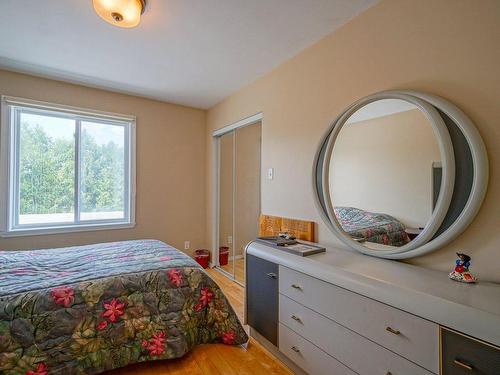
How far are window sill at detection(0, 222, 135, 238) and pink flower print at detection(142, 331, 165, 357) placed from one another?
202 centimetres

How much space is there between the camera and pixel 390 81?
1.61 m

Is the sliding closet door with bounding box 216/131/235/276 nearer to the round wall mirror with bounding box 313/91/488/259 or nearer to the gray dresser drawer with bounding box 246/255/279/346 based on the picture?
the gray dresser drawer with bounding box 246/255/279/346

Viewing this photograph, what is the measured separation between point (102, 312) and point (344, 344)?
4.79 feet

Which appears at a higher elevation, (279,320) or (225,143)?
(225,143)

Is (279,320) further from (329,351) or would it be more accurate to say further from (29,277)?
(29,277)

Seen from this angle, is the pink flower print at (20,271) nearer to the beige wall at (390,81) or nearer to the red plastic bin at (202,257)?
the beige wall at (390,81)

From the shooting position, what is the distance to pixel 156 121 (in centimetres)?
361

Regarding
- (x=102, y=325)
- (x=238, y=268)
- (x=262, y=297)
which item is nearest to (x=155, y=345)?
(x=102, y=325)

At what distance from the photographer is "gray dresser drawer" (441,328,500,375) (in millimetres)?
877

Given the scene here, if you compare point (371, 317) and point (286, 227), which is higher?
point (286, 227)

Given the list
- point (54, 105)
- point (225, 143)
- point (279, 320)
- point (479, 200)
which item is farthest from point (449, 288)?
point (54, 105)

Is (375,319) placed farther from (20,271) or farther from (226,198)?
(226,198)

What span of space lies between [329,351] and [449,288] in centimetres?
72

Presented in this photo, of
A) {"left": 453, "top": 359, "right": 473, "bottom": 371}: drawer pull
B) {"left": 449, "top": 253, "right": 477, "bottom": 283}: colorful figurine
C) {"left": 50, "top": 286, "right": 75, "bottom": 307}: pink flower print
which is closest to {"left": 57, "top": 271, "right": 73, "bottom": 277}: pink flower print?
{"left": 50, "top": 286, "right": 75, "bottom": 307}: pink flower print
